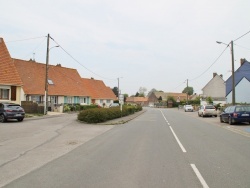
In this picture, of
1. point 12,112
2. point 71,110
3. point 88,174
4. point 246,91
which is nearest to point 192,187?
point 88,174

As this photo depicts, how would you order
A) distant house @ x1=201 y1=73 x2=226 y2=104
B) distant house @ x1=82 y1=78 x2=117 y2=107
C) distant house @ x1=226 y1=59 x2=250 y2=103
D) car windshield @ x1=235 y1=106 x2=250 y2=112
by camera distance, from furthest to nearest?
distant house @ x1=201 y1=73 x2=226 y2=104 < distant house @ x1=82 y1=78 x2=117 y2=107 < distant house @ x1=226 y1=59 x2=250 y2=103 < car windshield @ x1=235 y1=106 x2=250 y2=112

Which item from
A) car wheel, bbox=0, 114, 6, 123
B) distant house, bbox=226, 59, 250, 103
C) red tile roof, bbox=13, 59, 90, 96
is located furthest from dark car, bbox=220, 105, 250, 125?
distant house, bbox=226, 59, 250, 103

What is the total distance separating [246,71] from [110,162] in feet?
187

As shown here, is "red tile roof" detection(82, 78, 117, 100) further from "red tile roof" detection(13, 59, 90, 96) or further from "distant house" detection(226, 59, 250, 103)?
"distant house" detection(226, 59, 250, 103)

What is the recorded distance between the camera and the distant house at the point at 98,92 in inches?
2817

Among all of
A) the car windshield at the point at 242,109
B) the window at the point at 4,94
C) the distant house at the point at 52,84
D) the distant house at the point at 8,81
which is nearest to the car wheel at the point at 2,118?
the distant house at the point at 8,81

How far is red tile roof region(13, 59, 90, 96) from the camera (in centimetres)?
4461

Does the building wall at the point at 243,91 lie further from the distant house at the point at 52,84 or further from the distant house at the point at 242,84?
the distant house at the point at 52,84

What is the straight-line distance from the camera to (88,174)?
7254 millimetres

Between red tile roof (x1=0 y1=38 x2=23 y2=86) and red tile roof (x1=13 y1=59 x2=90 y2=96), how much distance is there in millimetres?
7393

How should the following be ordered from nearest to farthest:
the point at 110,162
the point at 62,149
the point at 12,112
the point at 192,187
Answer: the point at 192,187, the point at 110,162, the point at 62,149, the point at 12,112

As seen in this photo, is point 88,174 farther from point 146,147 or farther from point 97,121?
point 97,121

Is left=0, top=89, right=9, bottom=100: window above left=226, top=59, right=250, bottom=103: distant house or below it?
below

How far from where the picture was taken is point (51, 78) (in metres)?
50.4
